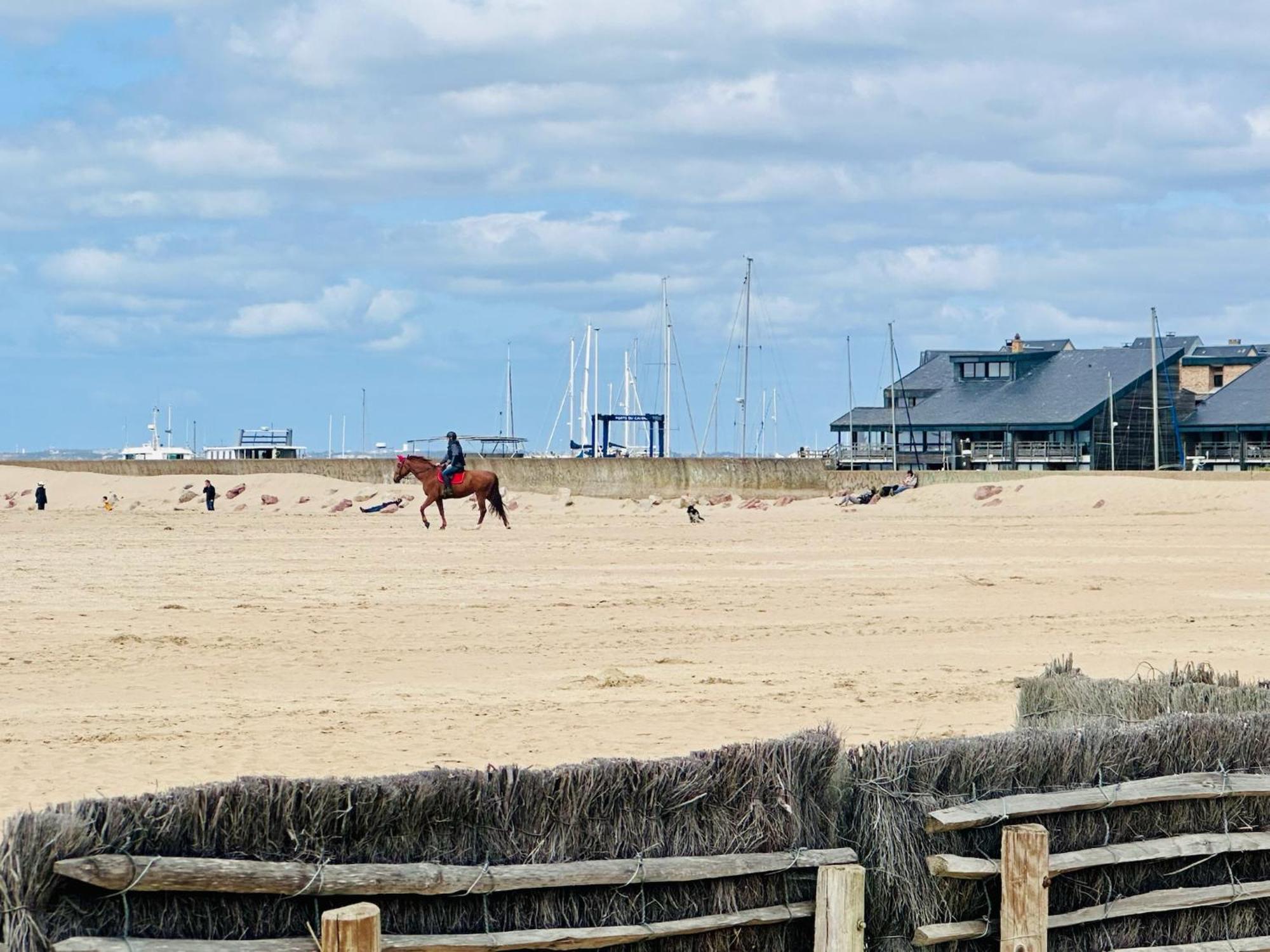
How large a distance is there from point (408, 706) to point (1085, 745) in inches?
280

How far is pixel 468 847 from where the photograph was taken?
5.73m

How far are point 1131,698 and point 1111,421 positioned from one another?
209ft

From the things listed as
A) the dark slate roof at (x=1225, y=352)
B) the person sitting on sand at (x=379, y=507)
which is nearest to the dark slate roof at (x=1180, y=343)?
the dark slate roof at (x=1225, y=352)

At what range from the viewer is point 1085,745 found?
684 centimetres

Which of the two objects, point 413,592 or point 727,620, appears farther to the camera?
point 413,592

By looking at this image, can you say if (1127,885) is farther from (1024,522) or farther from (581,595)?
(1024,522)

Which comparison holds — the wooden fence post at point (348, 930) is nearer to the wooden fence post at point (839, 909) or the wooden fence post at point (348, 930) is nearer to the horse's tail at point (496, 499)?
the wooden fence post at point (839, 909)

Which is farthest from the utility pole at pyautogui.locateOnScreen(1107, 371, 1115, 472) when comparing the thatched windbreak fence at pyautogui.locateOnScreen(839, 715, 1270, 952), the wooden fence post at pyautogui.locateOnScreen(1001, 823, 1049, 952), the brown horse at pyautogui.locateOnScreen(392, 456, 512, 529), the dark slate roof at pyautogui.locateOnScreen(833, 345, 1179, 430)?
the wooden fence post at pyautogui.locateOnScreen(1001, 823, 1049, 952)

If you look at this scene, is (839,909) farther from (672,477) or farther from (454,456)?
(672,477)

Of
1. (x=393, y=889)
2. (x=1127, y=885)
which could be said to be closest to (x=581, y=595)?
(x=1127, y=885)

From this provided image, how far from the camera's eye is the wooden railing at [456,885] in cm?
503

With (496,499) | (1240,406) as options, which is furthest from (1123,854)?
(1240,406)

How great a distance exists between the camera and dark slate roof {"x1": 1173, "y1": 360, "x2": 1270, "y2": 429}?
69.1 m

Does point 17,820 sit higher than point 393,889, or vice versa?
point 17,820
